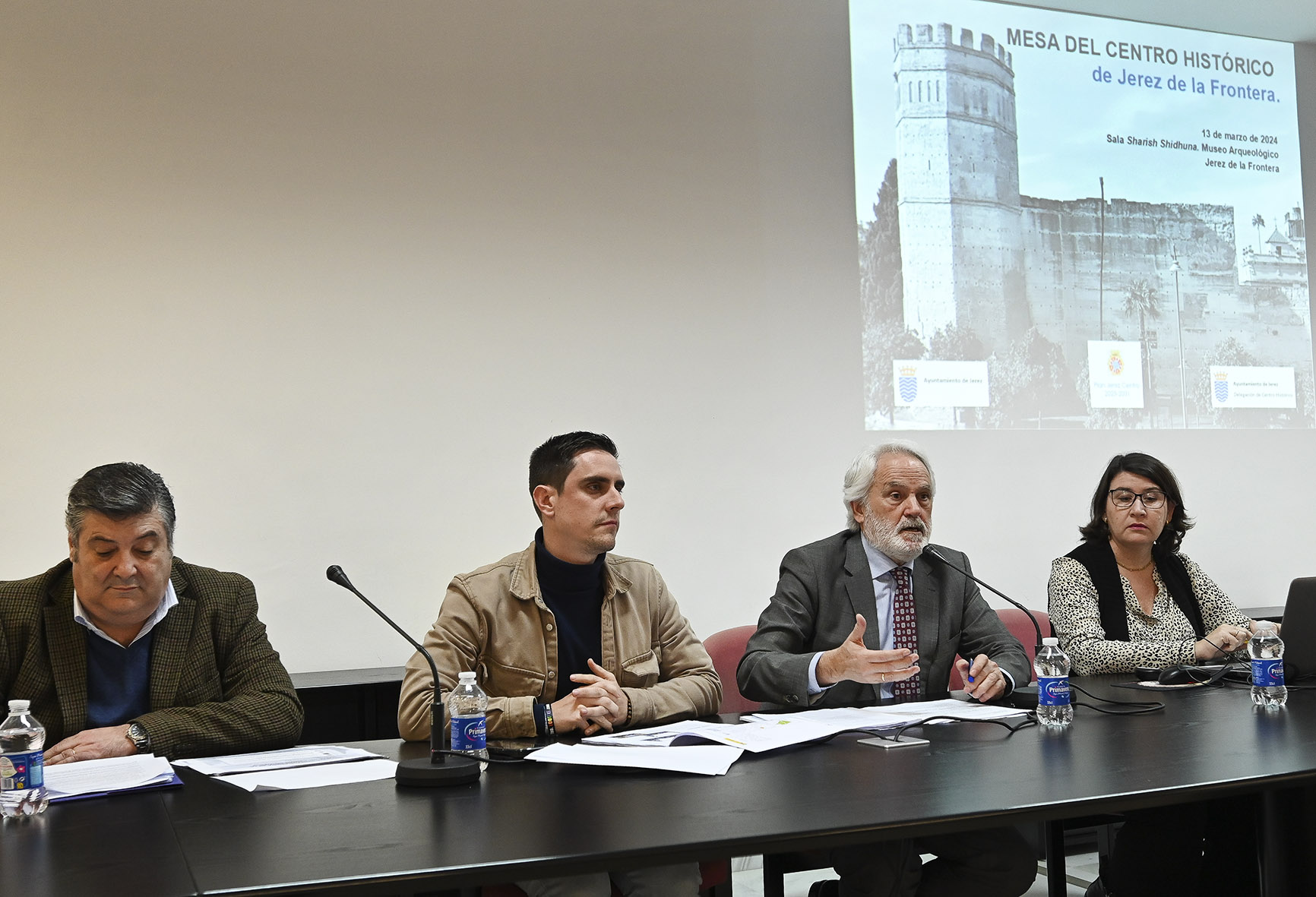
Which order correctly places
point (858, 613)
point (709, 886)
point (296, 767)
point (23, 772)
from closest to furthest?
point (23, 772)
point (296, 767)
point (709, 886)
point (858, 613)

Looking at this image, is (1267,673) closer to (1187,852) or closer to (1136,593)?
(1187,852)

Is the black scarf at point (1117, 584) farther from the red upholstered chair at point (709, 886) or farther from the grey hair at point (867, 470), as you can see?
the red upholstered chair at point (709, 886)

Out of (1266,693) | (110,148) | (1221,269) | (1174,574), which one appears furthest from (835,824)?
(1221,269)

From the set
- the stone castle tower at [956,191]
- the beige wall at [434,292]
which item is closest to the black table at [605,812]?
the beige wall at [434,292]

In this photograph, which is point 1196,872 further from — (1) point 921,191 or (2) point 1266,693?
(1) point 921,191

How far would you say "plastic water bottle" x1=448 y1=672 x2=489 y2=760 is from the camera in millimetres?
1825

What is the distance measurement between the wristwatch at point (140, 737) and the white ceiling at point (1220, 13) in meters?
3.99

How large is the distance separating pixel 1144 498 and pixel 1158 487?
0.06 metres

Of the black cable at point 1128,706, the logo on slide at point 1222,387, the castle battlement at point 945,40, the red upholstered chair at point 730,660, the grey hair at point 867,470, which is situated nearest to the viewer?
the black cable at point 1128,706

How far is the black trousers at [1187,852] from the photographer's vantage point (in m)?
2.35

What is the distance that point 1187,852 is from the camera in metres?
2.34

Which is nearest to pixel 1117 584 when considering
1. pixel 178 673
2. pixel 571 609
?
pixel 571 609

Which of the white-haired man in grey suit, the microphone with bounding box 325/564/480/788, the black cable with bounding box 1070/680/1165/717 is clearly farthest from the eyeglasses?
the microphone with bounding box 325/564/480/788

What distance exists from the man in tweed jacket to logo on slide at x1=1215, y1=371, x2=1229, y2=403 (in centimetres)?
382
